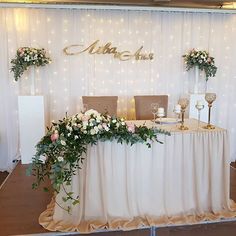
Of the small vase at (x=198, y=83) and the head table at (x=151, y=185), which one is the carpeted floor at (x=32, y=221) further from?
the small vase at (x=198, y=83)

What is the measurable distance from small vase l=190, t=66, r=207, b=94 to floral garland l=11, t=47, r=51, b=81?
8.54 feet

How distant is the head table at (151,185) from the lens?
300 cm

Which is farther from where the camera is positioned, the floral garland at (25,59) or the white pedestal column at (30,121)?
the white pedestal column at (30,121)

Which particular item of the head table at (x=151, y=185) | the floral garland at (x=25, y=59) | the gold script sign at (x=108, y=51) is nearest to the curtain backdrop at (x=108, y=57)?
the gold script sign at (x=108, y=51)

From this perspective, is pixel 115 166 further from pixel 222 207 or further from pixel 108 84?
pixel 108 84

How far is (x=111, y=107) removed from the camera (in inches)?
185

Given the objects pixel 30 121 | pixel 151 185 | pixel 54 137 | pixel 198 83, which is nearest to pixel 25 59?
pixel 30 121

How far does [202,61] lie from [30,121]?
2971 millimetres

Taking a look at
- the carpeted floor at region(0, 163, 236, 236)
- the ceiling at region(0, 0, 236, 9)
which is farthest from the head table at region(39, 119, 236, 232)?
the ceiling at region(0, 0, 236, 9)

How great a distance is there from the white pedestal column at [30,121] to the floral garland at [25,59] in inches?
16.2

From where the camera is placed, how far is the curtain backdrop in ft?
16.4

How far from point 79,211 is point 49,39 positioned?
122 inches

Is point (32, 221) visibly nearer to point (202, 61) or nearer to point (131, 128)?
point (131, 128)

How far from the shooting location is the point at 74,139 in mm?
2820
